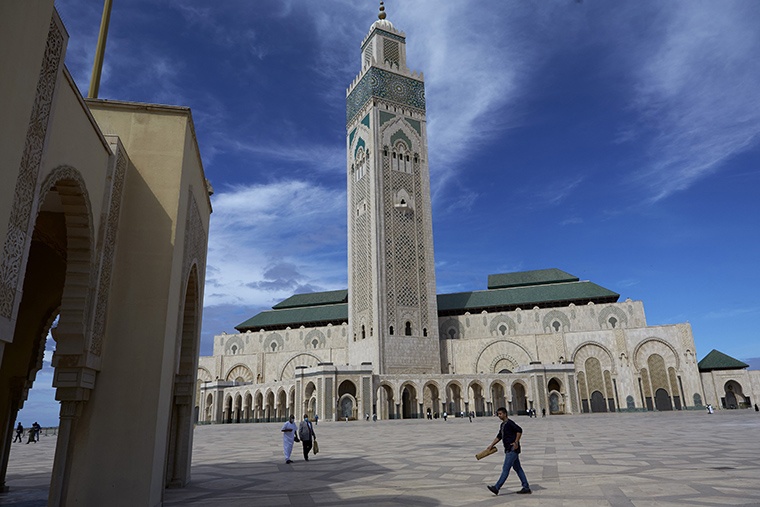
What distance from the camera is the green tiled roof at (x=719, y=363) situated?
3719 cm

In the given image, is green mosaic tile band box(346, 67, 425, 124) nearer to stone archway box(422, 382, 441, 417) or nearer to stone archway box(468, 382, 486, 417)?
stone archway box(422, 382, 441, 417)

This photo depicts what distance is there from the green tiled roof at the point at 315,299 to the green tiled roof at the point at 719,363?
95.3 feet

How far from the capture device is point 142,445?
219 inches

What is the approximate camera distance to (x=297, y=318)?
49219 millimetres

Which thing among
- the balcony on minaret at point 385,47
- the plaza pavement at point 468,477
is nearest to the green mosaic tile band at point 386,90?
the balcony on minaret at point 385,47

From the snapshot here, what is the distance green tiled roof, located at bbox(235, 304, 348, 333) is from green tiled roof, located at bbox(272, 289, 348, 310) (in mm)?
872

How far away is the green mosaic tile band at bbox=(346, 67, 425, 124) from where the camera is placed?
4050 cm

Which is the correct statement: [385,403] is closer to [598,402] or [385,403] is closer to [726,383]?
[598,402]

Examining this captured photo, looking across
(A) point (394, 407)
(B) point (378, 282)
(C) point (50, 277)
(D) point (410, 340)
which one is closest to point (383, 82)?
(B) point (378, 282)

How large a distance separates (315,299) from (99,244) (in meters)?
47.1

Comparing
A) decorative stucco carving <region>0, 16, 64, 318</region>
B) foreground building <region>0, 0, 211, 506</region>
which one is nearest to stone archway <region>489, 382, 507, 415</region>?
foreground building <region>0, 0, 211, 506</region>

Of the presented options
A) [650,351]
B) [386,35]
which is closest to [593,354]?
[650,351]

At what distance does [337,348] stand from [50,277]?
37.5m

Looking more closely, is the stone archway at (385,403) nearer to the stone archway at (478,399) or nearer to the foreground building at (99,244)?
the stone archway at (478,399)
